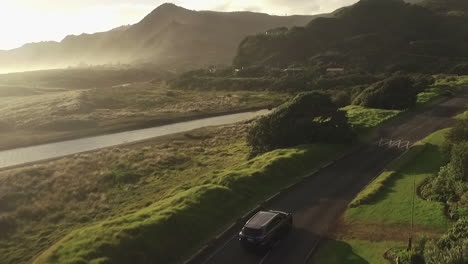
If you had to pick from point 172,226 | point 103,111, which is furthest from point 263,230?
point 103,111

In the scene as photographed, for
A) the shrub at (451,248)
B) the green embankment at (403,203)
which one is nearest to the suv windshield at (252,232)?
the green embankment at (403,203)

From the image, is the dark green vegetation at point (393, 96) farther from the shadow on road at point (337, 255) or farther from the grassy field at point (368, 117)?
the shadow on road at point (337, 255)

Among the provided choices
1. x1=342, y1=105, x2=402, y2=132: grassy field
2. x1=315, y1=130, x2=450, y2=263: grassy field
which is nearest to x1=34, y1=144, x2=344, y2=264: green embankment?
x1=315, y1=130, x2=450, y2=263: grassy field

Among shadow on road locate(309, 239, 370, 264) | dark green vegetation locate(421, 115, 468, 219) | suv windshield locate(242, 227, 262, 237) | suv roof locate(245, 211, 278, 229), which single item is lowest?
shadow on road locate(309, 239, 370, 264)

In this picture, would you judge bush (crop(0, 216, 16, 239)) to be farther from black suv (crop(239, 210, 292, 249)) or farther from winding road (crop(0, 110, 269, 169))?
winding road (crop(0, 110, 269, 169))

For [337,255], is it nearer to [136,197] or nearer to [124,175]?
[136,197]

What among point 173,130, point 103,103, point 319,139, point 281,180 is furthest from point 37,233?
point 103,103

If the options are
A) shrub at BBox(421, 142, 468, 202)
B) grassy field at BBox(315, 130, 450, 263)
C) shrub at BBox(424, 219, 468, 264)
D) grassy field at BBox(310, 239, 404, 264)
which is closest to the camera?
shrub at BBox(424, 219, 468, 264)
